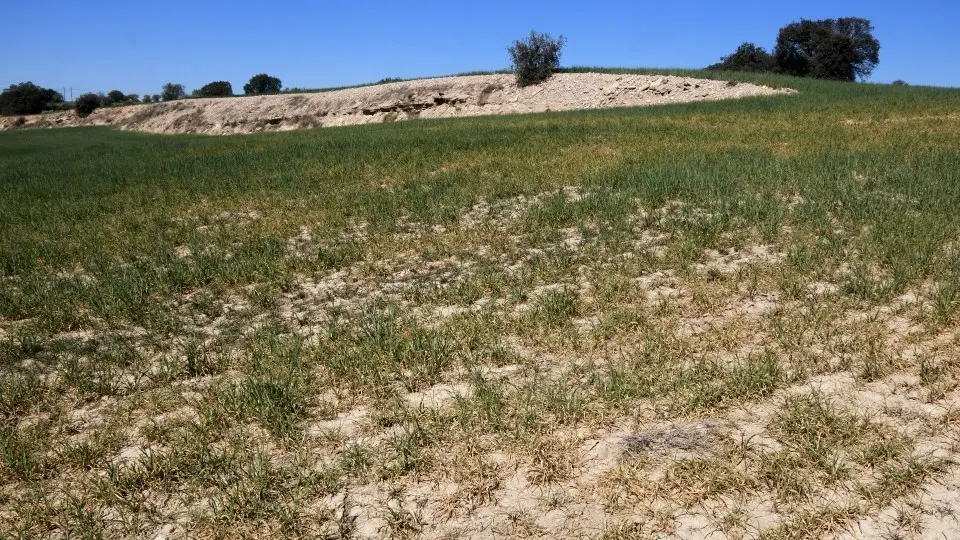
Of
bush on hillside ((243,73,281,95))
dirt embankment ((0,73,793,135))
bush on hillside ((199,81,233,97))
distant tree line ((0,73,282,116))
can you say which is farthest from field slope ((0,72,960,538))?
bush on hillside ((243,73,281,95))

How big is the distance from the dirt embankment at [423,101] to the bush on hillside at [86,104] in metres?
13.3

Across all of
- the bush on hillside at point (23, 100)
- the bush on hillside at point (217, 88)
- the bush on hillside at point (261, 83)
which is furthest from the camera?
the bush on hillside at point (261, 83)

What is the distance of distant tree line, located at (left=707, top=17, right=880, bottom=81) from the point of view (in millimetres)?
66062

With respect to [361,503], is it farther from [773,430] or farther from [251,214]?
[251,214]

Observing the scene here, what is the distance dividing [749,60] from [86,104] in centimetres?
8191

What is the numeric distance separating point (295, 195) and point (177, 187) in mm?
3746

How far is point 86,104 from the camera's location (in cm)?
6894

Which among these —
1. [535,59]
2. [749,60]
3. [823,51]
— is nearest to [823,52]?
[823,51]

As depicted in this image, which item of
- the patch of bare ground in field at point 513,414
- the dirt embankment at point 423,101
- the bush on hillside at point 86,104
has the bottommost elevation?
the patch of bare ground in field at point 513,414

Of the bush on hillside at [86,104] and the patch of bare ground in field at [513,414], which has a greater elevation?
the bush on hillside at [86,104]

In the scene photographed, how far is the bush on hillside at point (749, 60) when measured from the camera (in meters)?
73.4

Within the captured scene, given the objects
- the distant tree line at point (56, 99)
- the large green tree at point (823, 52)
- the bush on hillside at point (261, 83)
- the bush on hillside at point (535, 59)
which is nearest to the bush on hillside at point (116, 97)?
the distant tree line at point (56, 99)

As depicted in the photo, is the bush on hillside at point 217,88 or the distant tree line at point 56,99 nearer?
the distant tree line at point 56,99

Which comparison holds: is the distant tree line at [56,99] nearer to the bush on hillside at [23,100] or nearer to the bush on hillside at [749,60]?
the bush on hillside at [23,100]
